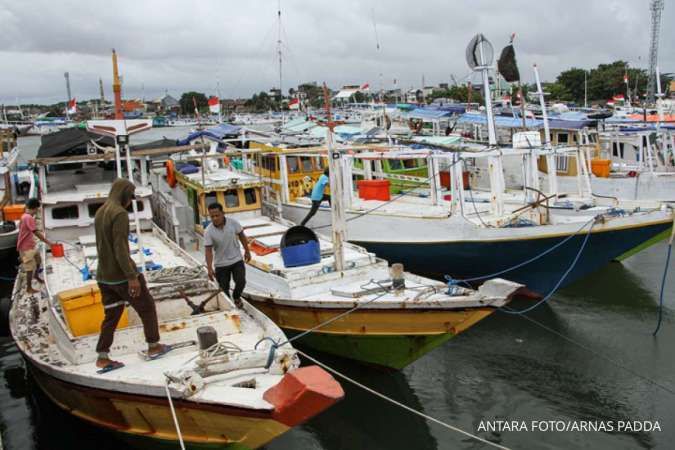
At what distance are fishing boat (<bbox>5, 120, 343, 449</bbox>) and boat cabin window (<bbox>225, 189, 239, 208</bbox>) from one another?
325cm

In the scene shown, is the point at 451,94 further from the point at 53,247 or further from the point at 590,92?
the point at 53,247

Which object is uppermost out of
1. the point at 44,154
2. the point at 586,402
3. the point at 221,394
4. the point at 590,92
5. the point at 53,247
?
the point at 590,92

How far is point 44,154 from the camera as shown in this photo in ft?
46.2

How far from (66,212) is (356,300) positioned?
7.07 metres

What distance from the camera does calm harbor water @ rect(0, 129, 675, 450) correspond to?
834 centimetres

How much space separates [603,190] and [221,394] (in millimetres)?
17516

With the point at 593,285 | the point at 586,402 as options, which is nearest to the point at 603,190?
the point at 593,285

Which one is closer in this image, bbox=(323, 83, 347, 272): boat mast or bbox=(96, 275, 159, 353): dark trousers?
bbox=(96, 275, 159, 353): dark trousers

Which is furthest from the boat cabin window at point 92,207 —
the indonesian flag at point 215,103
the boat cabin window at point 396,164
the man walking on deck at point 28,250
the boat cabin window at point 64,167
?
the indonesian flag at point 215,103

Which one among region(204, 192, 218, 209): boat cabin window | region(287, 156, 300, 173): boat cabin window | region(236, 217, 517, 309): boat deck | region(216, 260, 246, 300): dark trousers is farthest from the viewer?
region(287, 156, 300, 173): boat cabin window

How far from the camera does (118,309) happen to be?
6875 mm

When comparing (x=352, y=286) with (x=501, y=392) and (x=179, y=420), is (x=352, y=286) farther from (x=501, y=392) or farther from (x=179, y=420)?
(x=179, y=420)

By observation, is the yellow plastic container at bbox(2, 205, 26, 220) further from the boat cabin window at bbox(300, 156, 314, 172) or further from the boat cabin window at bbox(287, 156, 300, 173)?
the boat cabin window at bbox(300, 156, 314, 172)

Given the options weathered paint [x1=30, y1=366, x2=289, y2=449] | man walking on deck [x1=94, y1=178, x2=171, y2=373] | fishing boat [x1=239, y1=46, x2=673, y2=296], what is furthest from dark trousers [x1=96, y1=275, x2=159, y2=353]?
fishing boat [x1=239, y1=46, x2=673, y2=296]
